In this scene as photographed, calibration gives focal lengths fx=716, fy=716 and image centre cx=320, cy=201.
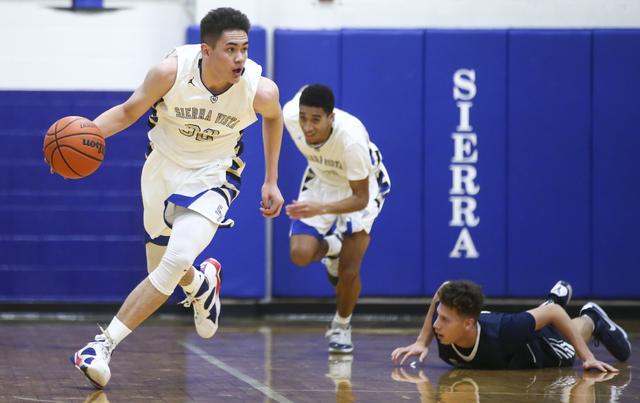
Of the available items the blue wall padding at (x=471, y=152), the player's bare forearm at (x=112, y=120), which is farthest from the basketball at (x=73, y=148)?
the blue wall padding at (x=471, y=152)

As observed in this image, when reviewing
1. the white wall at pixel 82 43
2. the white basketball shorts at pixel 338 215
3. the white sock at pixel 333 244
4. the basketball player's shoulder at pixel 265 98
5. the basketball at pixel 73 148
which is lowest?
the white sock at pixel 333 244

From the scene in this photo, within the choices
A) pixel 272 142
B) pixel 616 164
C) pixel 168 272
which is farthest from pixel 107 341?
pixel 616 164

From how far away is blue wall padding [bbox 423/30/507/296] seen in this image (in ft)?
20.1

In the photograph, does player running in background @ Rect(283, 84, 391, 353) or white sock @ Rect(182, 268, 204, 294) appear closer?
white sock @ Rect(182, 268, 204, 294)

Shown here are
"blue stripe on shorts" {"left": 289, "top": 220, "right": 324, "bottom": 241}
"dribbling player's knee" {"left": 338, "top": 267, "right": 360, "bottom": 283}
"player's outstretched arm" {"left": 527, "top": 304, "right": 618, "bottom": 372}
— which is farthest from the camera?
"blue stripe on shorts" {"left": 289, "top": 220, "right": 324, "bottom": 241}

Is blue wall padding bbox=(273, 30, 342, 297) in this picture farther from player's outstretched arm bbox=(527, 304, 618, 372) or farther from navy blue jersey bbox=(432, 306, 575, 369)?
player's outstretched arm bbox=(527, 304, 618, 372)

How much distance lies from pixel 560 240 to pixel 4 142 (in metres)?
4.80

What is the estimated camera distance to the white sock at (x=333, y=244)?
4391mm

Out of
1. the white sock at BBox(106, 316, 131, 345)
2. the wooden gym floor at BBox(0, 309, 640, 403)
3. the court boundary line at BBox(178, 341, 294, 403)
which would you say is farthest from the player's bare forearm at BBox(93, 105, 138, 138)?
the court boundary line at BBox(178, 341, 294, 403)

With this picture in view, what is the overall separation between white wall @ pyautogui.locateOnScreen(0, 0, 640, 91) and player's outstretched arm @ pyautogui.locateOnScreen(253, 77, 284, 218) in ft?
9.20

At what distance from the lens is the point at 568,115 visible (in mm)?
6141

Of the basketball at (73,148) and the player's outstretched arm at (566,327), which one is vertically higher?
the basketball at (73,148)

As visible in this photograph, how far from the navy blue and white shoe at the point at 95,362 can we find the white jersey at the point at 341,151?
1.83 m

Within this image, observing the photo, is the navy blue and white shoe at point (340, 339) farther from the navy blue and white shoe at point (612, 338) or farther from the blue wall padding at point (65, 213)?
the blue wall padding at point (65, 213)
